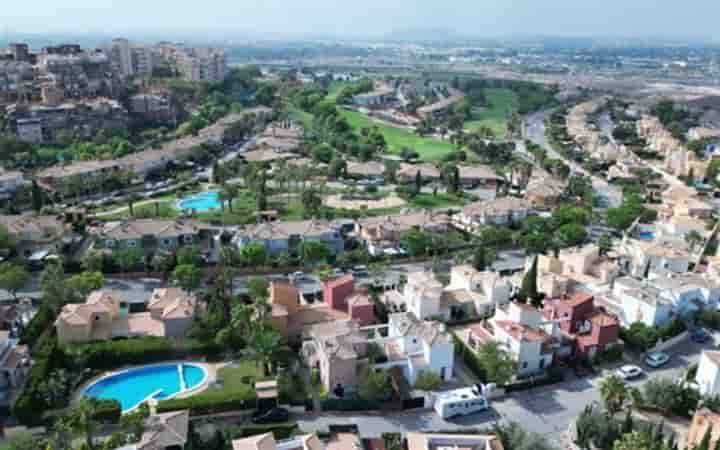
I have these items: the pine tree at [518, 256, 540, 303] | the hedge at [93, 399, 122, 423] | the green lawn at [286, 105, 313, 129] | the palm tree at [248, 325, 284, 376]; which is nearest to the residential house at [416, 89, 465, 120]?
the green lawn at [286, 105, 313, 129]

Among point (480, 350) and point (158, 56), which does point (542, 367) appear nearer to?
point (480, 350)

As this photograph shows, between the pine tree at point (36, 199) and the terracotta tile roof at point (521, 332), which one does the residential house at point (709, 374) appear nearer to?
the terracotta tile roof at point (521, 332)

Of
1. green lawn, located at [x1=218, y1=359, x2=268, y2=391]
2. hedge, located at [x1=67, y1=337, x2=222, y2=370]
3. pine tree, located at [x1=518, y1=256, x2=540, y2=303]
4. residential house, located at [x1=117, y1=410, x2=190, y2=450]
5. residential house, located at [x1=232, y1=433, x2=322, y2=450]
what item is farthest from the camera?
pine tree, located at [x1=518, y1=256, x2=540, y2=303]

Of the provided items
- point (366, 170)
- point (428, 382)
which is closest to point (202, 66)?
point (366, 170)

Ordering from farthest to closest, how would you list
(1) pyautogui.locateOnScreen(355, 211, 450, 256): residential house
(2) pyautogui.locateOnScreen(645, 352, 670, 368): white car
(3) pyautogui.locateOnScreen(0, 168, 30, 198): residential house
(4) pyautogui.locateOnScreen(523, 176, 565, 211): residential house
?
(4) pyautogui.locateOnScreen(523, 176, 565, 211): residential house → (3) pyautogui.locateOnScreen(0, 168, 30, 198): residential house → (1) pyautogui.locateOnScreen(355, 211, 450, 256): residential house → (2) pyautogui.locateOnScreen(645, 352, 670, 368): white car

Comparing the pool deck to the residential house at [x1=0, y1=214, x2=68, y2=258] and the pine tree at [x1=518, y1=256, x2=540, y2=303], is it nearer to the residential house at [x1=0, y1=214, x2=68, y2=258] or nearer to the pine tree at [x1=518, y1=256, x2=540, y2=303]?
the residential house at [x1=0, y1=214, x2=68, y2=258]

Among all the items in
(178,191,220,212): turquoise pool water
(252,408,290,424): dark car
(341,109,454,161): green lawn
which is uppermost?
(341,109,454,161): green lawn

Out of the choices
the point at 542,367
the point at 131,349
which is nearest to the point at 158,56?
the point at 131,349
